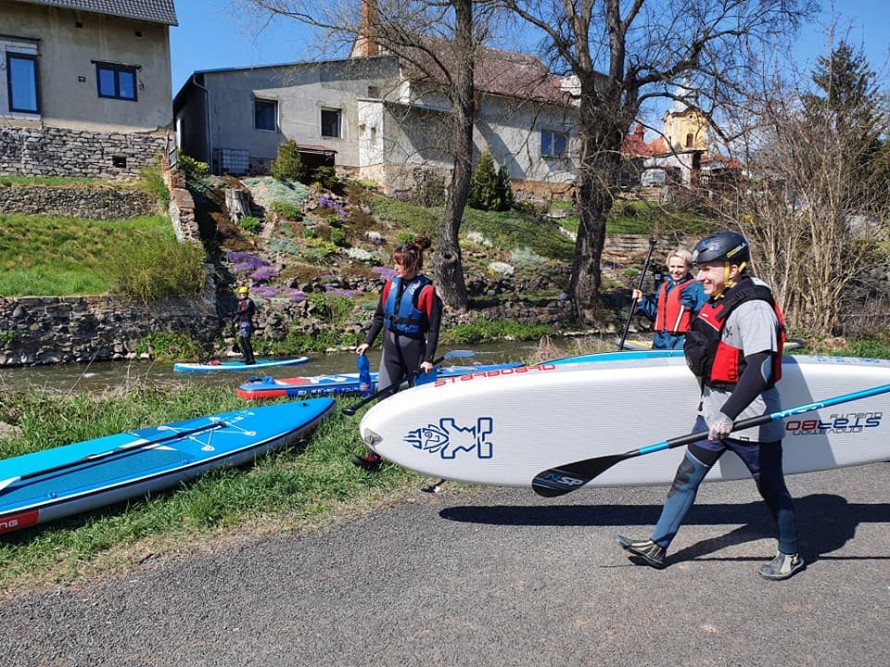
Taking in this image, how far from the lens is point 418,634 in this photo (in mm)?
2922

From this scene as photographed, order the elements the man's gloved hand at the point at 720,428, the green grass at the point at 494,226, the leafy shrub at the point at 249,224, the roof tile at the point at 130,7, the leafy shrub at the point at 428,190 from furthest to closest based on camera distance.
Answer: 1. the leafy shrub at the point at 428,190
2. the green grass at the point at 494,226
3. the roof tile at the point at 130,7
4. the leafy shrub at the point at 249,224
5. the man's gloved hand at the point at 720,428

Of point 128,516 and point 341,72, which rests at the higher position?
point 341,72

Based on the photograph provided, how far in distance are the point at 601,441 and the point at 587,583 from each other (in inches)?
35.7

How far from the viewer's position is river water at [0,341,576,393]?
11803 mm

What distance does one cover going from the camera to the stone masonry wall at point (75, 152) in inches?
792

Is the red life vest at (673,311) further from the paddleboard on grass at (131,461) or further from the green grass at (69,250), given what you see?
the green grass at (69,250)

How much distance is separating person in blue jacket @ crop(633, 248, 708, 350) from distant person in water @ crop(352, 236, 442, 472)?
2173 millimetres

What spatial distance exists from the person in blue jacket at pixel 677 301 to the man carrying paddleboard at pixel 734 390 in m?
2.21

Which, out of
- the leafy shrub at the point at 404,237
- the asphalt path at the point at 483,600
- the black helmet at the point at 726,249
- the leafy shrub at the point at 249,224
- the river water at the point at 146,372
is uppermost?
the leafy shrub at the point at 249,224

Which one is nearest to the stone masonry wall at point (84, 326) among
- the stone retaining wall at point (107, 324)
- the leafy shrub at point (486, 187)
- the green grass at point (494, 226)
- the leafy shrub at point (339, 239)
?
the stone retaining wall at point (107, 324)

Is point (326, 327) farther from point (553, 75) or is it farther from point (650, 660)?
point (650, 660)

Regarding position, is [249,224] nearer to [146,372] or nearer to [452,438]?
[146,372]

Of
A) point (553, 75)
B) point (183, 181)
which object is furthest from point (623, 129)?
point (183, 181)

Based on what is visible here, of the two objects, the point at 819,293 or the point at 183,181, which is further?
the point at 183,181
